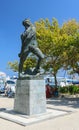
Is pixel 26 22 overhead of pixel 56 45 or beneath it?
beneath

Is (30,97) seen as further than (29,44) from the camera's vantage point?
No

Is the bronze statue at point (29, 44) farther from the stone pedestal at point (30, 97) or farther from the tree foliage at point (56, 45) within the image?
the tree foliage at point (56, 45)

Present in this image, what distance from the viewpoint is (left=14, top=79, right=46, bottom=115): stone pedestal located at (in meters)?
9.82

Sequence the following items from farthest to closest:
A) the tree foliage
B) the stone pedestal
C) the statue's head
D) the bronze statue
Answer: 1. the tree foliage
2. the statue's head
3. the bronze statue
4. the stone pedestal

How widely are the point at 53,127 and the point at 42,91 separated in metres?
2.64

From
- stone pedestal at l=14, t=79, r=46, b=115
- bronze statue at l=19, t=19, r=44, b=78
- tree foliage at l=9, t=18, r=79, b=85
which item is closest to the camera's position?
stone pedestal at l=14, t=79, r=46, b=115

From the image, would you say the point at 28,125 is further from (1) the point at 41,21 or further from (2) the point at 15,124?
(1) the point at 41,21

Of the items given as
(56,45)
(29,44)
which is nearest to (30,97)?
(29,44)

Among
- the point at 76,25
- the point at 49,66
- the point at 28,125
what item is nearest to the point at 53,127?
the point at 28,125

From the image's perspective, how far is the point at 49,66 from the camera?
74.3 feet

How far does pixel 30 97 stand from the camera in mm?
9812

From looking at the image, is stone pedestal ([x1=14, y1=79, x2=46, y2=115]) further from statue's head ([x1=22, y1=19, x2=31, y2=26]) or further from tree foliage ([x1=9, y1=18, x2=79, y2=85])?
tree foliage ([x1=9, y1=18, x2=79, y2=85])

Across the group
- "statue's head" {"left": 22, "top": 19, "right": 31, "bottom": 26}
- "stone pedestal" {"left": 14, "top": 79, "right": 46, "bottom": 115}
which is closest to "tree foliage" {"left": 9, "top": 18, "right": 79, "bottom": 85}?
"statue's head" {"left": 22, "top": 19, "right": 31, "bottom": 26}

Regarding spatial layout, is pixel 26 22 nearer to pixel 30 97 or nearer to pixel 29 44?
pixel 29 44
